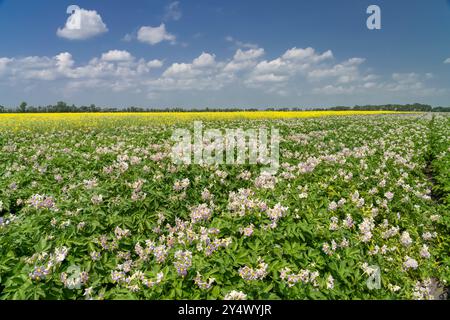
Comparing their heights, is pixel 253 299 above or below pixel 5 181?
below

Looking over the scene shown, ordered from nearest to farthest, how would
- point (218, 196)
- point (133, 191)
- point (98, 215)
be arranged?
point (98, 215) < point (133, 191) < point (218, 196)

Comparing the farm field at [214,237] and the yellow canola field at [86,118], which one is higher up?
the yellow canola field at [86,118]

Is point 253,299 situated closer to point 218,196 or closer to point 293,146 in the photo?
point 218,196

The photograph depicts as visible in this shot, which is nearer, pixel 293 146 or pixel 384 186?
pixel 384 186

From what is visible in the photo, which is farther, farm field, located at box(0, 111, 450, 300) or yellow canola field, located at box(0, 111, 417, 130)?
yellow canola field, located at box(0, 111, 417, 130)

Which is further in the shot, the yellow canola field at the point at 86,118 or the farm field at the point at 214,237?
the yellow canola field at the point at 86,118

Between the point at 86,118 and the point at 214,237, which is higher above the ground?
the point at 86,118

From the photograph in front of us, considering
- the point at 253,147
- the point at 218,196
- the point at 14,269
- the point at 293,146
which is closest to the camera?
the point at 14,269

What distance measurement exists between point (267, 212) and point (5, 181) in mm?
5804

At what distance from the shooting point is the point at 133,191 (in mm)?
5438

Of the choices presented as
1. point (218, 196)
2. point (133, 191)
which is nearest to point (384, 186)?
point (218, 196)

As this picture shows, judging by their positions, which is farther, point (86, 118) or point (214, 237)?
point (86, 118)

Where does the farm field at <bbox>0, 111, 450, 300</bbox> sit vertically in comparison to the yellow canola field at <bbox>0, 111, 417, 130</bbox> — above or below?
below

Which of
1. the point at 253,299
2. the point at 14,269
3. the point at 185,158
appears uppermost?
the point at 185,158
